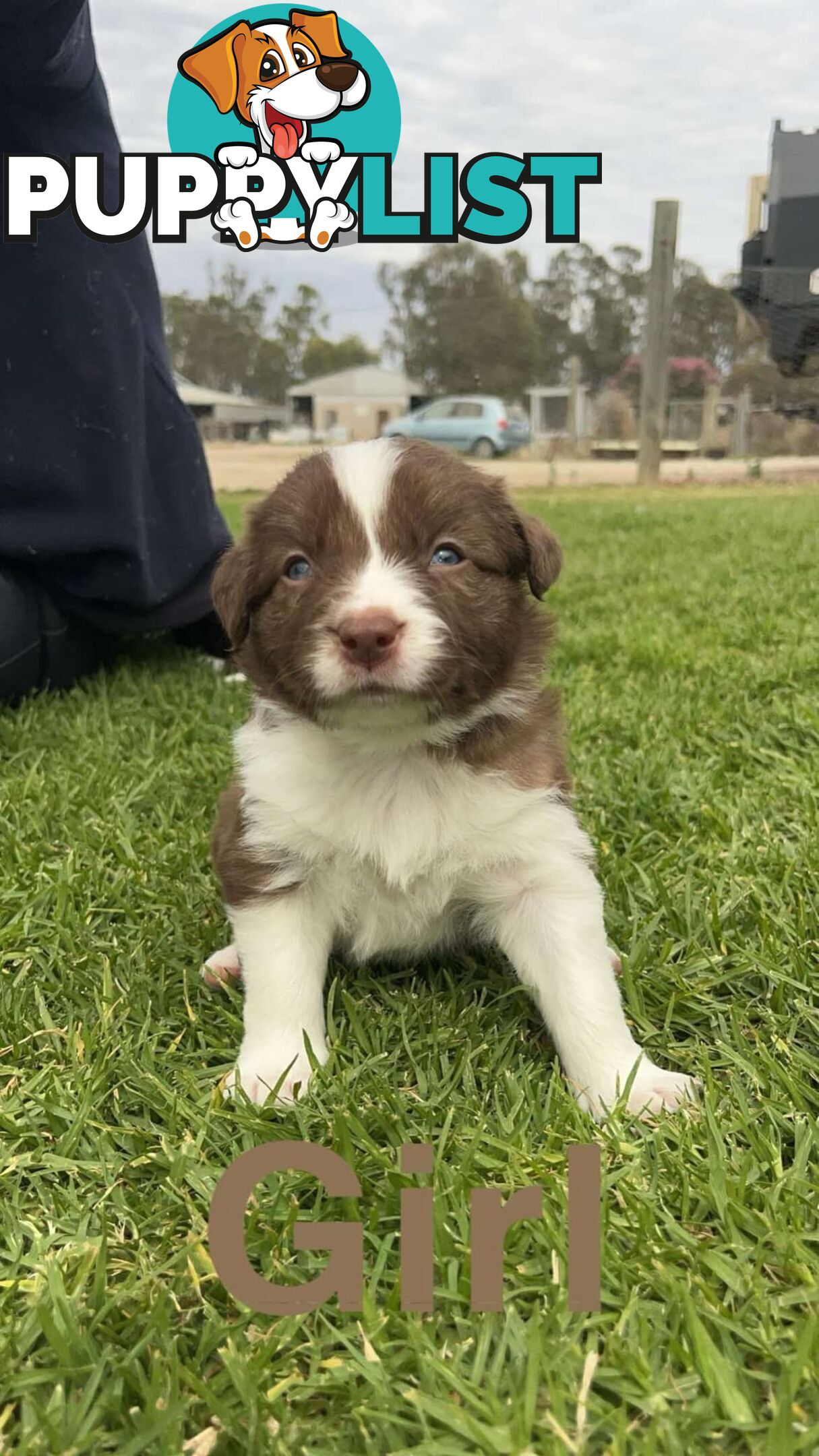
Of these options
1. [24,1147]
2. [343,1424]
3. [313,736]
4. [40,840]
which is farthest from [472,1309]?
[40,840]

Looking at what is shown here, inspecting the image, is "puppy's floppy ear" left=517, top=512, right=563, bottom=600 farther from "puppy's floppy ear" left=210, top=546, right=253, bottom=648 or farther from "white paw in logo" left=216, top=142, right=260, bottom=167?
"white paw in logo" left=216, top=142, right=260, bottom=167

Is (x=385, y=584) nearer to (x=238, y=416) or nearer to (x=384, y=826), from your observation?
(x=384, y=826)

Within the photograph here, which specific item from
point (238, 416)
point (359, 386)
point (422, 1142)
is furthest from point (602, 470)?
point (422, 1142)

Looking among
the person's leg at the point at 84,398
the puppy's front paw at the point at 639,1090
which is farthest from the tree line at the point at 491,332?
the puppy's front paw at the point at 639,1090

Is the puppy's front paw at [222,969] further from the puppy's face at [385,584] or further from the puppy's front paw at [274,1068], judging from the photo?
the puppy's face at [385,584]

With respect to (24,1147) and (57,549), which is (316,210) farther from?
(24,1147)

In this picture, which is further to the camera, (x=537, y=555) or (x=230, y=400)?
(x=230, y=400)
